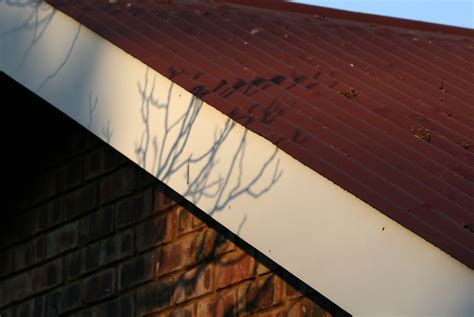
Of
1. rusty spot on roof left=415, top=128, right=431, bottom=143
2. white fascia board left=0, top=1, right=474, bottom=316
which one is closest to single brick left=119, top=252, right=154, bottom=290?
white fascia board left=0, top=1, right=474, bottom=316

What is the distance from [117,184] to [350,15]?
1.62 m

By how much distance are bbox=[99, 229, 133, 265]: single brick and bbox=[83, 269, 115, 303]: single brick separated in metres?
0.07

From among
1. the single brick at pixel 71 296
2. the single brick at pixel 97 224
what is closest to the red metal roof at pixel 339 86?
the single brick at pixel 97 224

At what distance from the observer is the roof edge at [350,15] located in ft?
22.5

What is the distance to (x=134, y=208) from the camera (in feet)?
20.9

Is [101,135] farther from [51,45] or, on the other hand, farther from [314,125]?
[314,125]

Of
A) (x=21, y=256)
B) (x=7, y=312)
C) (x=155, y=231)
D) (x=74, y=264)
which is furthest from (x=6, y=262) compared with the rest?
(x=155, y=231)

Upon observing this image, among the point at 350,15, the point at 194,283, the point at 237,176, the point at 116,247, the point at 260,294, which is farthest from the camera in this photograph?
the point at 350,15

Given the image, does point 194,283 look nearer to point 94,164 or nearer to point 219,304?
point 219,304

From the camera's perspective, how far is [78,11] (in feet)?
17.3

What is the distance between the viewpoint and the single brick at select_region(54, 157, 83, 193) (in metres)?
6.83

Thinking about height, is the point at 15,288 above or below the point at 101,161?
below

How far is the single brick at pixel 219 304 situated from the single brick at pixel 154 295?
26cm

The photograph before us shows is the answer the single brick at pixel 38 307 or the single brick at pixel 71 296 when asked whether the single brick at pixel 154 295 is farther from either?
the single brick at pixel 38 307
